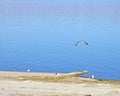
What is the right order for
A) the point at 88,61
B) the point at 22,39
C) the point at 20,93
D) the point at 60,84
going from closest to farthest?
the point at 20,93 < the point at 60,84 < the point at 88,61 < the point at 22,39

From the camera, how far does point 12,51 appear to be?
174 feet

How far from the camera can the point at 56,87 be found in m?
26.1

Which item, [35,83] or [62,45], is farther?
[62,45]

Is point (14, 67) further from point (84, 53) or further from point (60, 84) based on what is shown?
point (60, 84)

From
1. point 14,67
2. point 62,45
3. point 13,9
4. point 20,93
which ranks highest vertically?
point 13,9

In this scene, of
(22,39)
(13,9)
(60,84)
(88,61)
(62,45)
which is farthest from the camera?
(13,9)

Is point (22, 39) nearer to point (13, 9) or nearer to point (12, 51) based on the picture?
point (12, 51)

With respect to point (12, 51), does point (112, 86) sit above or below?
below

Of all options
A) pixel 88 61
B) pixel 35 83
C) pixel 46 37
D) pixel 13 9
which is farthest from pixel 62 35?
pixel 13 9

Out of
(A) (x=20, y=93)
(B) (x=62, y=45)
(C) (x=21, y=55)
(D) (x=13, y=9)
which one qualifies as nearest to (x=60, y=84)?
(A) (x=20, y=93)

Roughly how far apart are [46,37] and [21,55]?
16347mm

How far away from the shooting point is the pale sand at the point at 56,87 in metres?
23.8

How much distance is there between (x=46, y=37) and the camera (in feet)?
220

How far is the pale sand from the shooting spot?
2375 cm
